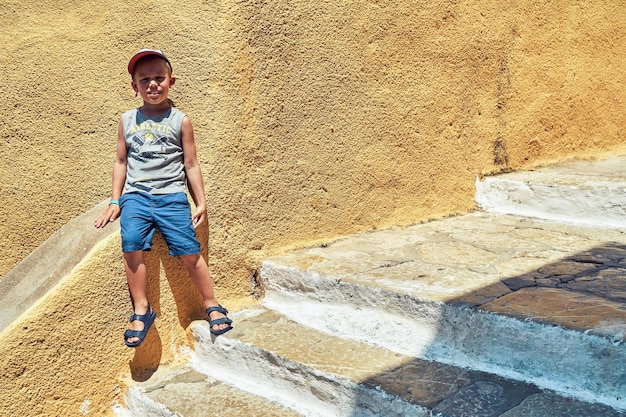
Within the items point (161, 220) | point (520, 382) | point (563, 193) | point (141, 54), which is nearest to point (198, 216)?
point (161, 220)

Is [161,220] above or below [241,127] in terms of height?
below

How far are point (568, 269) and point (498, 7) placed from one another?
2.02 metres

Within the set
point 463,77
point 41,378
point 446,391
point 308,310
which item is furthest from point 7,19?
point 446,391

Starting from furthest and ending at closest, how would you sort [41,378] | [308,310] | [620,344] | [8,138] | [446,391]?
[8,138]
[308,310]
[41,378]
[446,391]
[620,344]

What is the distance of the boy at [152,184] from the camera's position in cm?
281

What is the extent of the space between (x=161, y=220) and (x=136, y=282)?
280 millimetres

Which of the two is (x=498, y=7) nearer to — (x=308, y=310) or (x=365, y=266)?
(x=365, y=266)

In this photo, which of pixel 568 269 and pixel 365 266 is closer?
pixel 568 269

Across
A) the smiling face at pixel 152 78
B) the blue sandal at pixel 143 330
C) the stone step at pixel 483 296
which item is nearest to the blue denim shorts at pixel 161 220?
the blue sandal at pixel 143 330

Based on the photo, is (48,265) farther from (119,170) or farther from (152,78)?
(152,78)

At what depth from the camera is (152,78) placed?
9.31ft

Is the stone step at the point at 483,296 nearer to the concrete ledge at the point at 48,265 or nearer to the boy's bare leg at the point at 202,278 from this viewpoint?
the boy's bare leg at the point at 202,278

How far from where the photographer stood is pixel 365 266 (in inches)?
122

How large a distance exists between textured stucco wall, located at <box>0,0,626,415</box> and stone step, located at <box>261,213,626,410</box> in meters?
0.29
